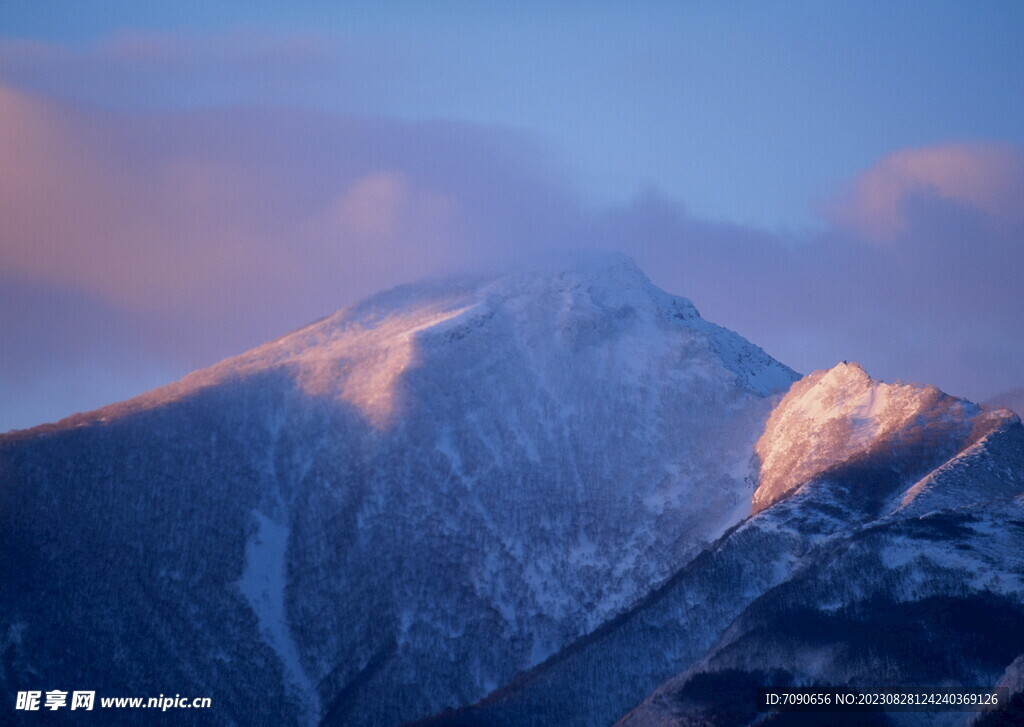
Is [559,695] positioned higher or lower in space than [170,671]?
lower

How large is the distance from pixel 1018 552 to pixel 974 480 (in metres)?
26.3

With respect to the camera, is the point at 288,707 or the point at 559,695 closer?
the point at 559,695

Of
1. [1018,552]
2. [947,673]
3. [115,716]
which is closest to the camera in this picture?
[947,673]

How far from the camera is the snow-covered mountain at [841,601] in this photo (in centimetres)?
13750

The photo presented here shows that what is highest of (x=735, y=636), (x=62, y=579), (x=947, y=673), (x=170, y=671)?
(x=62, y=579)

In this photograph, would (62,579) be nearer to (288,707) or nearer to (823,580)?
(288,707)

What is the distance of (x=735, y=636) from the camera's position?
153625 millimetres

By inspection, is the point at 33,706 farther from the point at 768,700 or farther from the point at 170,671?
the point at 768,700

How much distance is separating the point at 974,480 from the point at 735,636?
4534cm

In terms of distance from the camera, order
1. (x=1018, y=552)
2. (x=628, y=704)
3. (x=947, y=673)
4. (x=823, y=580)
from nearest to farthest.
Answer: (x=947, y=673), (x=1018, y=552), (x=823, y=580), (x=628, y=704)

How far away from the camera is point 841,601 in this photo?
151250mm

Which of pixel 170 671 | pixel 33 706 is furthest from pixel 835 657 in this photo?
pixel 33 706

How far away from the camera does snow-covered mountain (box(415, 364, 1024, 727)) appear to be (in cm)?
13750

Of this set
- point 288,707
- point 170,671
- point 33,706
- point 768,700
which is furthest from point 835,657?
point 33,706
